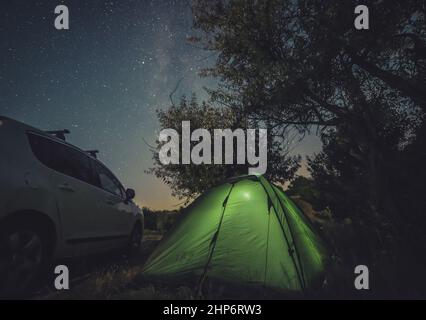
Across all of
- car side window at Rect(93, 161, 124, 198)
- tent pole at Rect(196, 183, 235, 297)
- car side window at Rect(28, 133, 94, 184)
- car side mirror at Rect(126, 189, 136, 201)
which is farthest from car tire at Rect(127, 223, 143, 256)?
tent pole at Rect(196, 183, 235, 297)

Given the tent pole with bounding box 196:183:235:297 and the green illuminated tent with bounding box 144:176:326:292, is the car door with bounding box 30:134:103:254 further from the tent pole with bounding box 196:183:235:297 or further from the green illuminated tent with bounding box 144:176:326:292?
the tent pole with bounding box 196:183:235:297

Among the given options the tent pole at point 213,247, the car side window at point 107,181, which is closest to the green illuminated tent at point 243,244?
the tent pole at point 213,247

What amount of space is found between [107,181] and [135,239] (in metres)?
2.04

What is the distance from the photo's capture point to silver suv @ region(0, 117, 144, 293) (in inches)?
156

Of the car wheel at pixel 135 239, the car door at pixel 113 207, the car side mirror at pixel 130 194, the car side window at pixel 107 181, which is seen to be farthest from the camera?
the car wheel at pixel 135 239

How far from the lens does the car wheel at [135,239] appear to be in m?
7.62

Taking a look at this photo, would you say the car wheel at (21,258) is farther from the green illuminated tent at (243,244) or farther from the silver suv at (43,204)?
the green illuminated tent at (243,244)

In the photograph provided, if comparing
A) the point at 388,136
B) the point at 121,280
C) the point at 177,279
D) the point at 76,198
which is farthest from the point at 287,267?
the point at 388,136

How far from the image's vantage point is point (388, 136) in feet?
38.8

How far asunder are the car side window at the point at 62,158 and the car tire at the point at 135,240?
239 centimetres

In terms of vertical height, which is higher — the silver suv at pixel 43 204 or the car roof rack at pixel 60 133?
the car roof rack at pixel 60 133

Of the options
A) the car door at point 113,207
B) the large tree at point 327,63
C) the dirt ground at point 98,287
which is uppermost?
the large tree at point 327,63

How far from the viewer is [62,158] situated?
512 cm

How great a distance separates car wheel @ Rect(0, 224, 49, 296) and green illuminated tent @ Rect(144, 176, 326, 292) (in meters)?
1.56
